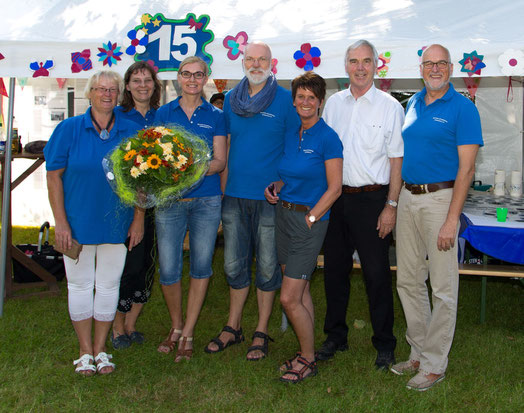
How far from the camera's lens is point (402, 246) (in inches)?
131

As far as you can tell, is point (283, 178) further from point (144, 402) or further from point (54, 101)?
point (54, 101)

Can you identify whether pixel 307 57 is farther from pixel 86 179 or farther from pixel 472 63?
pixel 86 179

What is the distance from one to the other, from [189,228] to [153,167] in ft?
2.58

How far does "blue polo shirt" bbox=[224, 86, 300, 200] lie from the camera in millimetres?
3412

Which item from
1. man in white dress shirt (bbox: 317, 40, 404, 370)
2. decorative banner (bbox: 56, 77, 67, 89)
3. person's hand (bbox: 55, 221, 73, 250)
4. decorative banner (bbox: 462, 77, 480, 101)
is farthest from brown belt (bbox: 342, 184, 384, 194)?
decorative banner (bbox: 56, 77, 67, 89)

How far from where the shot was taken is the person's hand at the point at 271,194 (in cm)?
326

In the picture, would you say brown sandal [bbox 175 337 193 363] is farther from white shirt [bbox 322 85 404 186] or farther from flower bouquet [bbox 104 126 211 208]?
white shirt [bbox 322 85 404 186]

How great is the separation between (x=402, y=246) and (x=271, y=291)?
95 centimetres

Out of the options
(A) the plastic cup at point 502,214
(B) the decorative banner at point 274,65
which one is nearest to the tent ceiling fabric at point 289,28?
(B) the decorative banner at point 274,65

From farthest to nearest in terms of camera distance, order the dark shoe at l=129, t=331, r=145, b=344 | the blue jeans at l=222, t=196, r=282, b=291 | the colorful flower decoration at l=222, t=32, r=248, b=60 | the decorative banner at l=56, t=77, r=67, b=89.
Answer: the decorative banner at l=56, t=77, r=67, b=89 → the dark shoe at l=129, t=331, r=145, b=344 → the colorful flower decoration at l=222, t=32, r=248, b=60 → the blue jeans at l=222, t=196, r=282, b=291

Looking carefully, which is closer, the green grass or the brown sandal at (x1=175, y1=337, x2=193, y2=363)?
the green grass

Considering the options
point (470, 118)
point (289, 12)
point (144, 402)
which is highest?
point (289, 12)

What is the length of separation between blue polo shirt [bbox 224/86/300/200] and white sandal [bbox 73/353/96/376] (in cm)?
138

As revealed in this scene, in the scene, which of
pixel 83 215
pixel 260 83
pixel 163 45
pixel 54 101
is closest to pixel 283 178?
pixel 260 83
